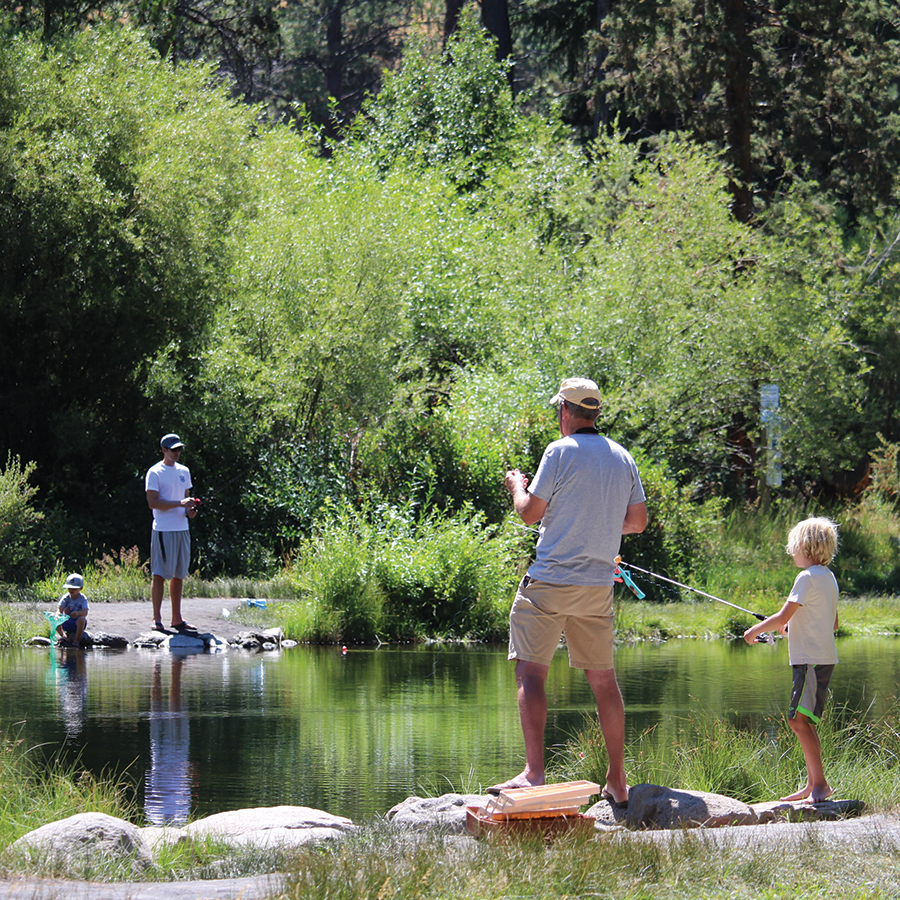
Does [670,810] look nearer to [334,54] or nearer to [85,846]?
[85,846]

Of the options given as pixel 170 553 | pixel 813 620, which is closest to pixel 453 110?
pixel 170 553

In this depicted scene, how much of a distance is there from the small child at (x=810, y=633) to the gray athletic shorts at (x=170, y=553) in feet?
29.7

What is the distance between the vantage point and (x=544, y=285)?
87.5 feet

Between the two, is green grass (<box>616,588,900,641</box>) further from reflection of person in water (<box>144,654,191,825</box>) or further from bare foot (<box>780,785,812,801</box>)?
bare foot (<box>780,785,812,801</box>)

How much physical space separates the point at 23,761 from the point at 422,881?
166 inches

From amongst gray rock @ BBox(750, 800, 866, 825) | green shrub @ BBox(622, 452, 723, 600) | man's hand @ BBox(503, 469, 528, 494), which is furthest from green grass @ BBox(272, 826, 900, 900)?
green shrub @ BBox(622, 452, 723, 600)

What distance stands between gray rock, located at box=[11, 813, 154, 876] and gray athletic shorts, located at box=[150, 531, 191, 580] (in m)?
9.29

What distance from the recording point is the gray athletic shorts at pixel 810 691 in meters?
7.63

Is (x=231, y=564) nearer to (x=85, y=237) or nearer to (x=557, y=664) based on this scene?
(x=85, y=237)

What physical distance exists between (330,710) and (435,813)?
4.55 m

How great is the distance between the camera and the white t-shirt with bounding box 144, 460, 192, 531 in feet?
50.8

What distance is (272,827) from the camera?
694cm

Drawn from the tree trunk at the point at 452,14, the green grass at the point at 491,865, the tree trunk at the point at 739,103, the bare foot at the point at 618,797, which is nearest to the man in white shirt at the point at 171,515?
the green grass at the point at 491,865

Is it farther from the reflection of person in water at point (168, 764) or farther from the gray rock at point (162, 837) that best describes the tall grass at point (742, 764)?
the gray rock at point (162, 837)
